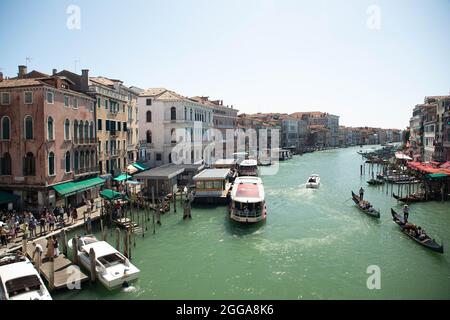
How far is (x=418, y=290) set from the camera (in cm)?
1405

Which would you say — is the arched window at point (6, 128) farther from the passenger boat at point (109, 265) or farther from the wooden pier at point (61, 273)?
the passenger boat at point (109, 265)

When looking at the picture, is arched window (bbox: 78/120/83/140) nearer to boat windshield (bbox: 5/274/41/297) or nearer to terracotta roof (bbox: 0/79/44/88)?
terracotta roof (bbox: 0/79/44/88)

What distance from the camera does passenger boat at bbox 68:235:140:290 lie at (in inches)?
547

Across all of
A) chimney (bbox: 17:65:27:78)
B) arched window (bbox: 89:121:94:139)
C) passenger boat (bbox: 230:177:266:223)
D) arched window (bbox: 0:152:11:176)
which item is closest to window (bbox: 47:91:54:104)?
arched window (bbox: 0:152:11:176)

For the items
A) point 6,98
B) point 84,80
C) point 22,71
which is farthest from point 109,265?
point 22,71

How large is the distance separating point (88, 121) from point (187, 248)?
1347 centimetres

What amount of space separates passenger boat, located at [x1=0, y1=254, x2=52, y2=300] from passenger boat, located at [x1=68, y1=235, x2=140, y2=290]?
2.25 metres

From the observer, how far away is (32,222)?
18.2 m

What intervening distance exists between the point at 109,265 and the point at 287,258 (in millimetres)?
8147

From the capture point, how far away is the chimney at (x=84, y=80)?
2641 centimetres

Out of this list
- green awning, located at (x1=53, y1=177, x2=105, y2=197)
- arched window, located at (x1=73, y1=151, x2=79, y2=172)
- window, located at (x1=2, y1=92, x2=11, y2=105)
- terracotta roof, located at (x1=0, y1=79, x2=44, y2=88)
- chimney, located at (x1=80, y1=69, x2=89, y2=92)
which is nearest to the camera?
terracotta roof, located at (x1=0, y1=79, x2=44, y2=88)

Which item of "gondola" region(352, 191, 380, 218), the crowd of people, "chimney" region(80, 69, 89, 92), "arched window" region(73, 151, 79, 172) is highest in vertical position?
"chimney" region(80, 69, 89, 92)

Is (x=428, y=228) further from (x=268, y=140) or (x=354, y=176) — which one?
(x=268, y=140)
